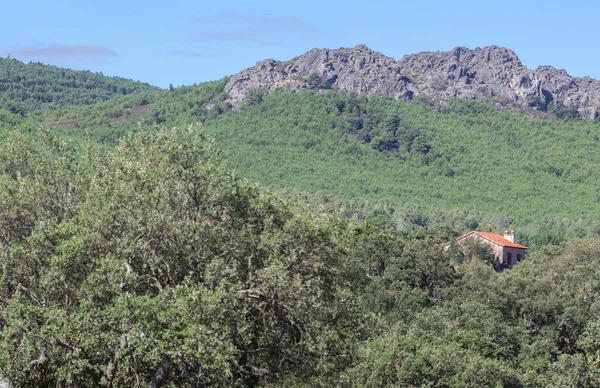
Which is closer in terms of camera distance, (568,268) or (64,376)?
(64,376)

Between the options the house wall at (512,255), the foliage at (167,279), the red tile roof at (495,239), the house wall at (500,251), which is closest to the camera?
the foliage at (167,279)

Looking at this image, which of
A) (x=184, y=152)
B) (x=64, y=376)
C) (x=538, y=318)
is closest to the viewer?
(x=64, y=376)

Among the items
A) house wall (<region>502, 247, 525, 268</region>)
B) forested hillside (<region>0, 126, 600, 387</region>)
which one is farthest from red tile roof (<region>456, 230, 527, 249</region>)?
forested hillside (<region>0, 126, 600, 387</region>)

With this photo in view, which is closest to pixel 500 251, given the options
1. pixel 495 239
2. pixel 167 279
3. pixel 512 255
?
pixel 495 239

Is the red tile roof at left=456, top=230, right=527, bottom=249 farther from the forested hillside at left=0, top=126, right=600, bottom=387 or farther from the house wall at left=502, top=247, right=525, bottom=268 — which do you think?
the forested hillside at left=0, top=126, right=600, bottom=387

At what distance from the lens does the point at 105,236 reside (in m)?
29.5

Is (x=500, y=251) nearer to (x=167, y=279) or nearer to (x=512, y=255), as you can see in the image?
(x=512, y=255)

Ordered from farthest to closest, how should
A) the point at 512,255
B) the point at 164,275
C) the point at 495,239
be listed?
the point at 495,239 < the point at 512,255 < the point at 164,275

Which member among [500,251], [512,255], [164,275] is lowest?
[512,255]

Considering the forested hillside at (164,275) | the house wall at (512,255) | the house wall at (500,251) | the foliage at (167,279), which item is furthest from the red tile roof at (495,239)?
the foliage at (167,279)

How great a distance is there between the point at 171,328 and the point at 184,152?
6671 mm

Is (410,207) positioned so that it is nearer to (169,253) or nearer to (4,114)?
(4,114)

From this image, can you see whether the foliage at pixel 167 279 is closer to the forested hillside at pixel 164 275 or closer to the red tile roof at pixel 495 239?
the forested hillside at pixel 164 275

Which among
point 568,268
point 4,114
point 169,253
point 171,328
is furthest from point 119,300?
point 4,114
